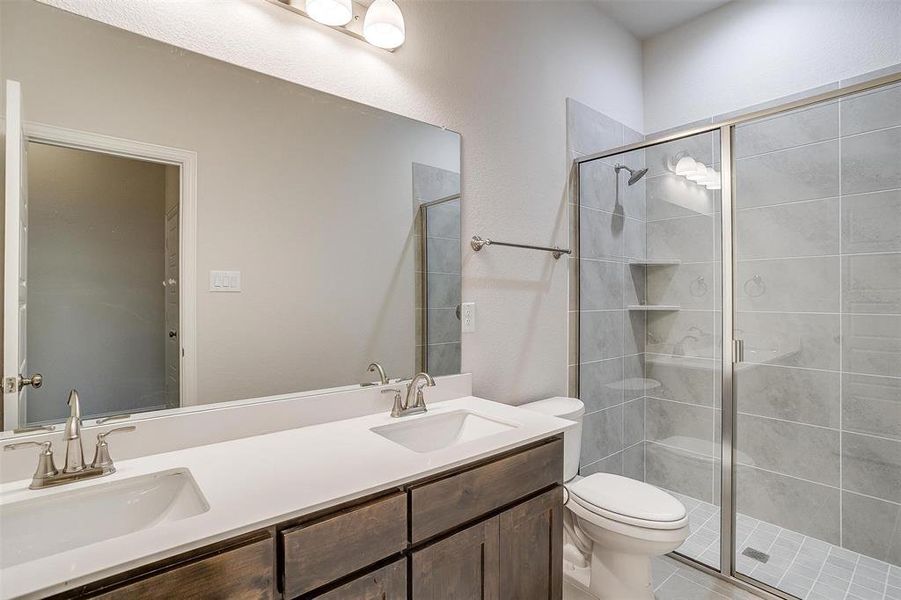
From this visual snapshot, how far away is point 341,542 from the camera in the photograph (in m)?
0.89

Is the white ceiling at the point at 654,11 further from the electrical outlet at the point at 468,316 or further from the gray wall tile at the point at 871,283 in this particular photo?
the electrical outlet at the point at 468,316

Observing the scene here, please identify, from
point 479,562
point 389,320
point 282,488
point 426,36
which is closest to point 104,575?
point 282,488

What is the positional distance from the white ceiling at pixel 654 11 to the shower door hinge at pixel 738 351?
190cm

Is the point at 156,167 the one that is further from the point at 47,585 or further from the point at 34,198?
the point at 47,585

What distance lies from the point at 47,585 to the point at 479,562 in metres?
0.87

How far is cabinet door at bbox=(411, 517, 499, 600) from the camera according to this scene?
102cm

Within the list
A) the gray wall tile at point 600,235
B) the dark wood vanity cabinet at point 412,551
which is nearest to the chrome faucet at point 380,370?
the dark wood vanity cabinet at point 412,551

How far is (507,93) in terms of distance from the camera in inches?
79.1

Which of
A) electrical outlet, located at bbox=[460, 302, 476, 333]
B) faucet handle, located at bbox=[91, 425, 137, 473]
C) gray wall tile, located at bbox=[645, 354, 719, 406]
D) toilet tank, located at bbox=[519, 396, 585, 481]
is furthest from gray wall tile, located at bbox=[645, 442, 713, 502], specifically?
faucet handle, located at bbox=[91, 425, 137, 473]

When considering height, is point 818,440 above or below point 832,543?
above

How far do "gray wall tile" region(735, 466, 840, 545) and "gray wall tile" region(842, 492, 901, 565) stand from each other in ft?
0.13

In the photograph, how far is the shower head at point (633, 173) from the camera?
2.27 meters

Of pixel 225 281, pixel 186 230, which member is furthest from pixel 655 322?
pixel 186 230

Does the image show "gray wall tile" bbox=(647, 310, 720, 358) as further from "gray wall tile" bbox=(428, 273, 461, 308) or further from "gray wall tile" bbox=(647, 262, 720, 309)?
"gray wall tile" bbox=(428, 273, 461, 308)
